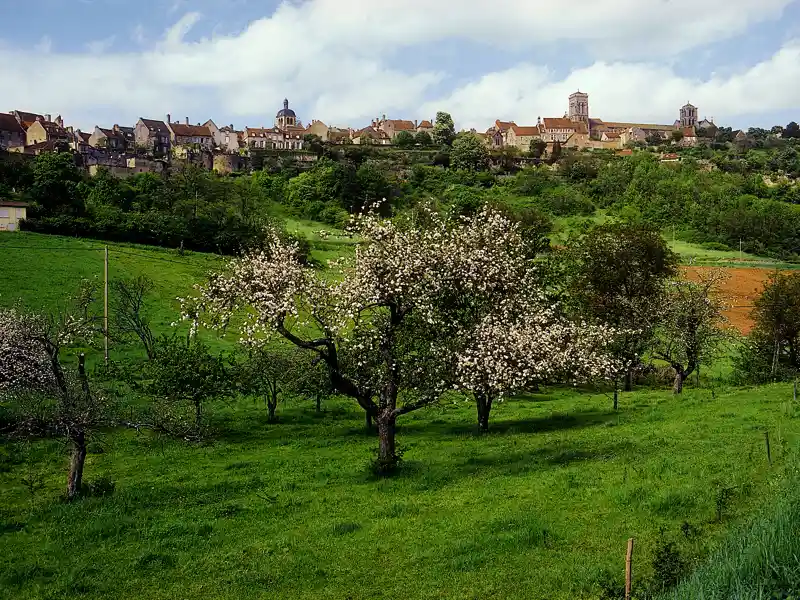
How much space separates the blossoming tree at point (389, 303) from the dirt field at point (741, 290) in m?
48.5

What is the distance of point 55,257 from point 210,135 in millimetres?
128881

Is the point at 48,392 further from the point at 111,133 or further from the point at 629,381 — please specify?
the point at 111,133

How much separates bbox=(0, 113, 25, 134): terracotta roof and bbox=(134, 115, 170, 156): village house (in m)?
28.4

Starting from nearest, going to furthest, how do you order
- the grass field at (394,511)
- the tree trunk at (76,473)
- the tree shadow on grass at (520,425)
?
1. the grass field at (394,511)
2. the tree trunk at (76,473)
3. the tree shadow on grass at (520,425)

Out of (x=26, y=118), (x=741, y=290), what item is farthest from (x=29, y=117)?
(x=741, y=290)

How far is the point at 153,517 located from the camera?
21203mm

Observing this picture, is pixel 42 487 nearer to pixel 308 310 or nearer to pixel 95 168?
pixel 308 310

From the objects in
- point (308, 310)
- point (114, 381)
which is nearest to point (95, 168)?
point (114, 381)

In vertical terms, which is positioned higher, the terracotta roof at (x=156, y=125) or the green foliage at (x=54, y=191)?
the terracotta roof at (x=156, y=125)

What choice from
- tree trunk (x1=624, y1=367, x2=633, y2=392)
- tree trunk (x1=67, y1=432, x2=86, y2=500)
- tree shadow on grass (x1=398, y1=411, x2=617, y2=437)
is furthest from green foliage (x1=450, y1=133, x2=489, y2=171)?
tree trunk (x1=67, y1=432, x2=86, y2=500)

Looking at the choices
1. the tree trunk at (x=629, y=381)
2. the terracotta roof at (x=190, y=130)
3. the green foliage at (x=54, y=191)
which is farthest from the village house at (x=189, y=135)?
the tree trunk at (x=629, y=381)

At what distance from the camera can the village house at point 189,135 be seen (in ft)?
600

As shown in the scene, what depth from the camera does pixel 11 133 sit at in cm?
14775

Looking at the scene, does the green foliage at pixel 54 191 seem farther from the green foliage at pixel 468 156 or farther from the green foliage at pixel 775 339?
the green foliage at pixel 468 156
